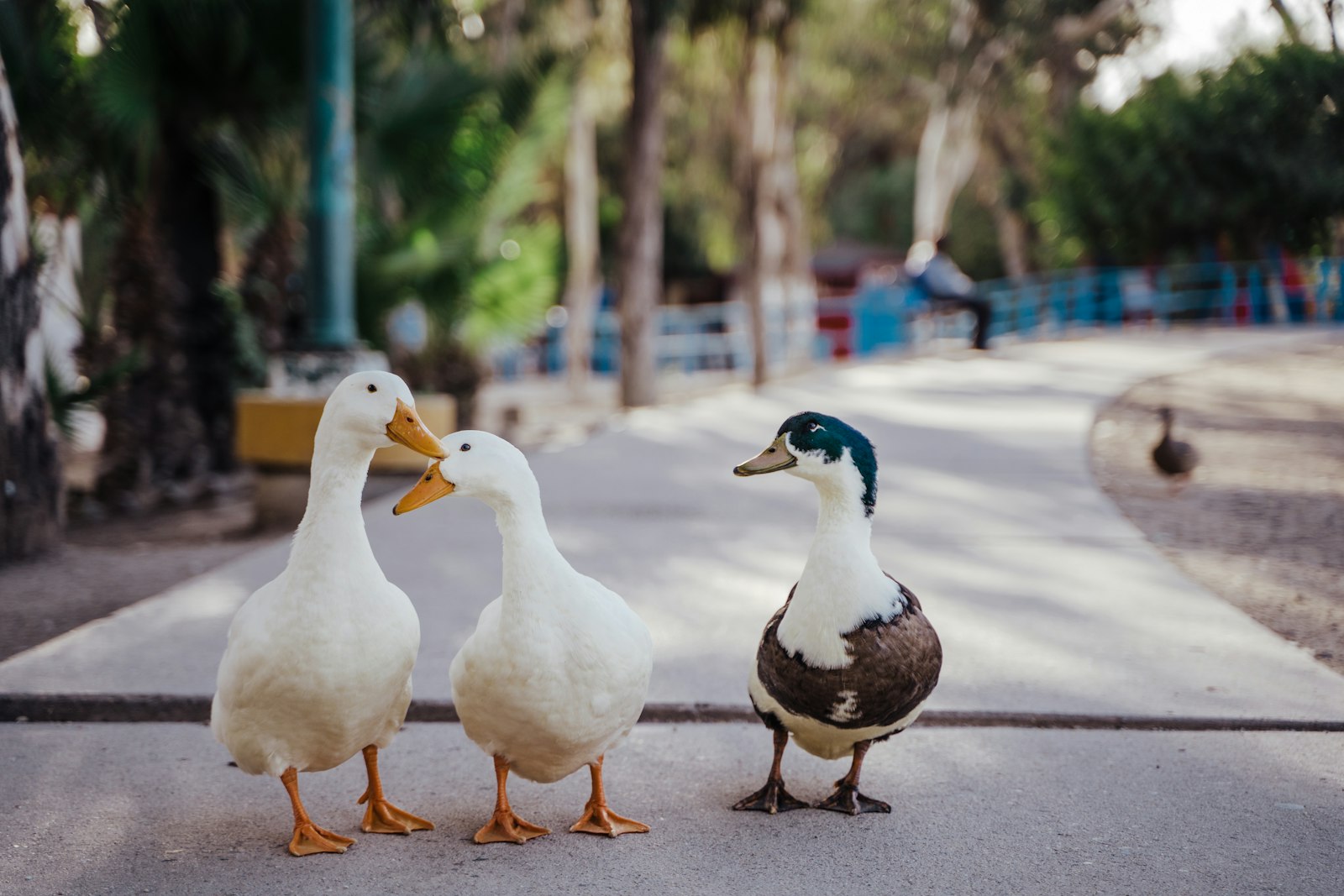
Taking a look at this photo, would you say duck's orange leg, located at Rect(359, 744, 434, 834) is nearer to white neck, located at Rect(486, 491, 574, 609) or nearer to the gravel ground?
white neck, located at Rect(486, 491, 574, 609)

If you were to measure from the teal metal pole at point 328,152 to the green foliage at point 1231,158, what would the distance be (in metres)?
5.08

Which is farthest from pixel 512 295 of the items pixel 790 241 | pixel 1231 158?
pixel 790 241

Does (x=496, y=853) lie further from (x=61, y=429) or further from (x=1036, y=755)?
(x=61, y=429)

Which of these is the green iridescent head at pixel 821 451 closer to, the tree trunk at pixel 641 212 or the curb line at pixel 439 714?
the curb line at pixel 439 714

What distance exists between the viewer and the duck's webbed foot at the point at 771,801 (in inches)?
124

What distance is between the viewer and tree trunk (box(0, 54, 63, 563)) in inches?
227

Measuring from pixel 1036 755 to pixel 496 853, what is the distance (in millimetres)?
1649

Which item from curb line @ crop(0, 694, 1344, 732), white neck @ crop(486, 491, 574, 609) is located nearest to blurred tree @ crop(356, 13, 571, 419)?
curb line @ crop(0, 694, 1344, 732)

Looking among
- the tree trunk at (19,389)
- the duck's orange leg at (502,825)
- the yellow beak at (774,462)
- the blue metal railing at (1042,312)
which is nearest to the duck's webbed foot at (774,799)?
the duck's orange leg at (502,825)

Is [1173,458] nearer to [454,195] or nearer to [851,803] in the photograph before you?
[851,803]

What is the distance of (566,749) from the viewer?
2.82m

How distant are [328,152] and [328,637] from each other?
4.77 metres

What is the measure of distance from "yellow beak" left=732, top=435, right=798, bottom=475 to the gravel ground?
2.58 m

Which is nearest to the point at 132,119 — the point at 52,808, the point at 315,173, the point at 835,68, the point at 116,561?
the point at 315,173
